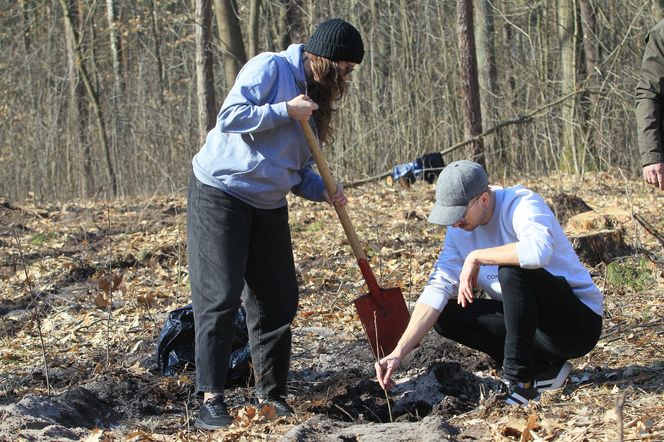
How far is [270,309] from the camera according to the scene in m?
4.23

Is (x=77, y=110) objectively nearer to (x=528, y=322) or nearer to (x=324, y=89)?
(x=324, y=89)

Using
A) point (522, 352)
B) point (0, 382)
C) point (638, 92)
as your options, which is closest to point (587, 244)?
point (638, 92)

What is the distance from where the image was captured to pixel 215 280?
396 cm

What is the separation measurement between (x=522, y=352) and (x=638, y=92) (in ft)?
6.13

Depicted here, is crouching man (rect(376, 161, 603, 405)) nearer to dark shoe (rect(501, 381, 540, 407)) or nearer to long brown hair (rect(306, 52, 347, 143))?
dark shoe (rect(501, 381, 540, 407))

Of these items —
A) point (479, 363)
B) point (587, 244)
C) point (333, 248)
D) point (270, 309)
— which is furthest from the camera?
point (333, 248)

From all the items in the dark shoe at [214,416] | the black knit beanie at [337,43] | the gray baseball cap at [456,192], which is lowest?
the dark shoe at [214,416]

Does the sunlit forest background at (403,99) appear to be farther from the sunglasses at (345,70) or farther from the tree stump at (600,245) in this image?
the sunglasses at (345,70)

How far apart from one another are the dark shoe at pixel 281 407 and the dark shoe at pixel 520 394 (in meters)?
0.99

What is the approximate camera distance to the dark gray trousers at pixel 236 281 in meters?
3.95

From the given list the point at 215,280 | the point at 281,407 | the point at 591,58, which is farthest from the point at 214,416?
the point at 591,58

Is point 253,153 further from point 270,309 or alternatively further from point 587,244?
point 587,244

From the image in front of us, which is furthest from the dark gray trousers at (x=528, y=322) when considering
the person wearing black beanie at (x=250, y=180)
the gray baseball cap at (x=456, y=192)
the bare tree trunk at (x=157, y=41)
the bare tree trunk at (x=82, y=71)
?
the bare tree trunk at (x=157, y=41)

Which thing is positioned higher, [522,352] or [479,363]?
[522,352]
